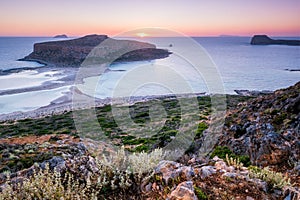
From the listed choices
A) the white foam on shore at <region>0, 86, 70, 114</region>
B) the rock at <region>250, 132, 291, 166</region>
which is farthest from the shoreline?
the rock at <region>250, 132, 291, 166</region>

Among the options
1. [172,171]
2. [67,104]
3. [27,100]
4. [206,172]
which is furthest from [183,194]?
[27,100]

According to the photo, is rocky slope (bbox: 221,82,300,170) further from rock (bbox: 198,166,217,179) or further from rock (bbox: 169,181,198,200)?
rock (bbox: 169,181,198,200)

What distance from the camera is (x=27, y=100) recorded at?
142 ft

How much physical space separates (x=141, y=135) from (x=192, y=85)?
→ 1546 inches

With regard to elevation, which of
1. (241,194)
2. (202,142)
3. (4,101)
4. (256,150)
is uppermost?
(241,194)

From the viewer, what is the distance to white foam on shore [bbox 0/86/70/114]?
38562 millimetres

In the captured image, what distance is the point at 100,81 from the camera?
6150 centimetres

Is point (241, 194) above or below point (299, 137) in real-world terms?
above

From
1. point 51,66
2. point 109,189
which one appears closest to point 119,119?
point 109,189

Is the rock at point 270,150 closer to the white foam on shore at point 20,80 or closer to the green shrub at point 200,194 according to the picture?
the green shrub at point 200,194

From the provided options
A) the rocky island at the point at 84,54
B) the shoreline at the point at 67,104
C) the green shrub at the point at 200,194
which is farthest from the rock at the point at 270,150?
the rocky island at the point at 84,54

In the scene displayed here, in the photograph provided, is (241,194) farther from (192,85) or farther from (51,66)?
(51,66)

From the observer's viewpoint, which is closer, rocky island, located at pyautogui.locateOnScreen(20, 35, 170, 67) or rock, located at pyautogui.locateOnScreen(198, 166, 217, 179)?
rock, located at pyautogui.locateOnScreen(198, 166, 217, 179)

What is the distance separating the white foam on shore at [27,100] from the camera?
38.6 m
